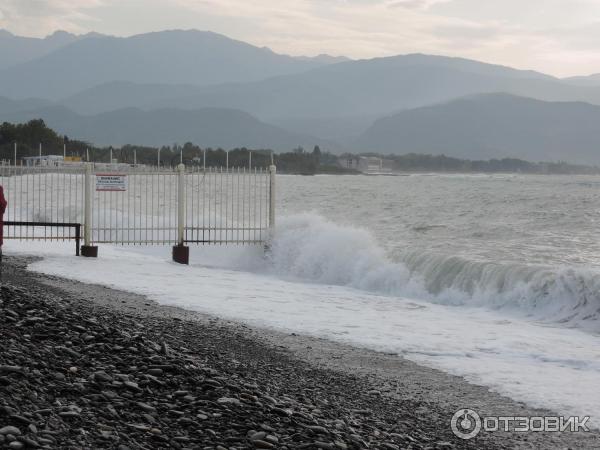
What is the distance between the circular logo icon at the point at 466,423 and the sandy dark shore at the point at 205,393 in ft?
0.26

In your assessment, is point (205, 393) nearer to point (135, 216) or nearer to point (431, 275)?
point (431, 275)

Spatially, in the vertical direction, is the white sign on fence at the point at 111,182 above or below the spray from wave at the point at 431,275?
above

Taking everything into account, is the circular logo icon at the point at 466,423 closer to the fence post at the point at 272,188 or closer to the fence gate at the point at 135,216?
the fence gate at the point at 135,216

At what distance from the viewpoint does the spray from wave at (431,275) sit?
1592 cm

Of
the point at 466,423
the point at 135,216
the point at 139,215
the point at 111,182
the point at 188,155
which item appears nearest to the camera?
the point at 466,423

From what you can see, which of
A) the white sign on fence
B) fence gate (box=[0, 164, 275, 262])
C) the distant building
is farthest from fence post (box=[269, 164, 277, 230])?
the distant building

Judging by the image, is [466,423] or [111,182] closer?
[466,423]

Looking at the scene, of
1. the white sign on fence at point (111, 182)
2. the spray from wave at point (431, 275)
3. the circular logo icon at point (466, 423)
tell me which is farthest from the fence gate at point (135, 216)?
the circular logo icon at point (466, 423)

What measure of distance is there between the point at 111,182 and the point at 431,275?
903cm

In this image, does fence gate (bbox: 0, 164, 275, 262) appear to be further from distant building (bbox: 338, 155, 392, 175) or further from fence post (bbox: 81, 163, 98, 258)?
distant building (bbox: 338, 155, 392, 175)

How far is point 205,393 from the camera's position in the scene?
7.13m

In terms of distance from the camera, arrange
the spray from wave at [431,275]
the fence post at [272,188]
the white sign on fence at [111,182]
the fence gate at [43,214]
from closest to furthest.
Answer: the spray from wave at [431,275] < the fence gate at [43,214] < the white sign on fence at [111,182] < the fence post at [272,188]

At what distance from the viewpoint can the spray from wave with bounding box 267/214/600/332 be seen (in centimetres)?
1592

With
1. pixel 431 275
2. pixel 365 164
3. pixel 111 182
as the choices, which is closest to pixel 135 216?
pixel 111 182
